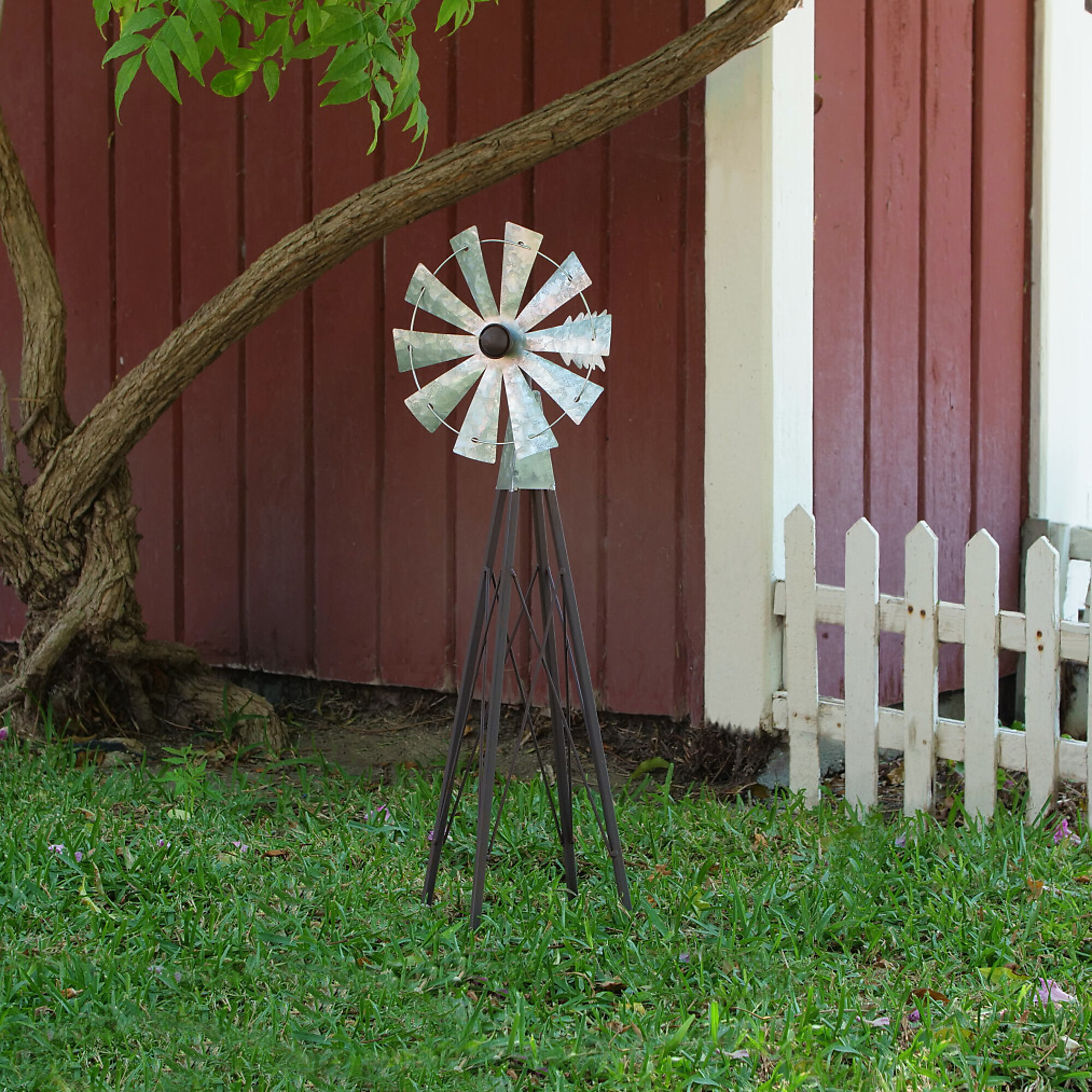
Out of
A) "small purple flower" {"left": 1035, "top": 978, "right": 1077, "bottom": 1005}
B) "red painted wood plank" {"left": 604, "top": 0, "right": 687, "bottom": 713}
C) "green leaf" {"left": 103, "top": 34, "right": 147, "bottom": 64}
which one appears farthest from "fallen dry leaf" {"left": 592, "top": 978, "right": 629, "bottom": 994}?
"green leaf" {"left": 103, "top": 34, "right": 147, "bottom": 64}

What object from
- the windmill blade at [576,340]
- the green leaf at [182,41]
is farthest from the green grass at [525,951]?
the green leaf at [182,41]

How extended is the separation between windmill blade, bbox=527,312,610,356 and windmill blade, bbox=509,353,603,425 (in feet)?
0.12

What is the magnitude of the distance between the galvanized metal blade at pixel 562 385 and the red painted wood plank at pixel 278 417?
7.53 ft

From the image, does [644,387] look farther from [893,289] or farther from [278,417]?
[278,417]

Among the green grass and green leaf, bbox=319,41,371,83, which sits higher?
green leaf, bbox=319,41,371,83

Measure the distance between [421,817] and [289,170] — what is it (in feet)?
8.75

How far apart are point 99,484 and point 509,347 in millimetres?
2190

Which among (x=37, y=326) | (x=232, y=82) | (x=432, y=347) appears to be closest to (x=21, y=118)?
(x=37, y=326)

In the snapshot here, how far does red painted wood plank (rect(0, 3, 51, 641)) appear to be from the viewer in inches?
224

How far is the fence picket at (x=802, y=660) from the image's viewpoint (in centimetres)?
396

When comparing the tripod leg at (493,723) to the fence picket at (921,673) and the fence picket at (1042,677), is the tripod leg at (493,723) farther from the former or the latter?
the fence picket at (1042,677)

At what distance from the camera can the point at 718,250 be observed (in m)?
4.05

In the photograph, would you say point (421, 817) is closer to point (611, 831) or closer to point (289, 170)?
point (611, 831)

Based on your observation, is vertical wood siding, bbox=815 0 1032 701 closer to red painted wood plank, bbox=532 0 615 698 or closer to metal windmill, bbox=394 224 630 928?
red painted wood plank, bbox=532 0 615 698
